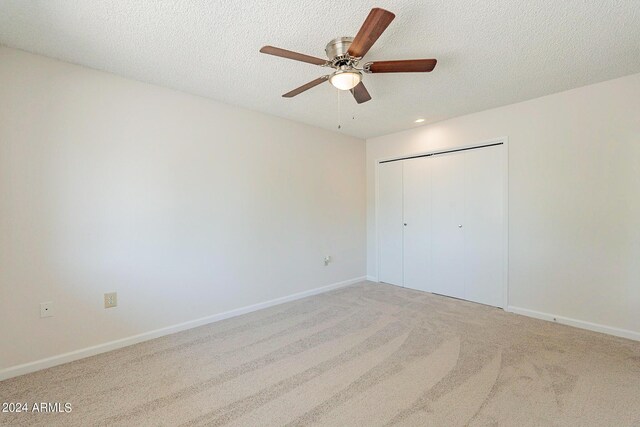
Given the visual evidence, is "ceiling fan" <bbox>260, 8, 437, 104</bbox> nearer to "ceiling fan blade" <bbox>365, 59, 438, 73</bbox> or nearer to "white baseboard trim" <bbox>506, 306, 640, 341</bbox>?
"ceiling fan blade" <bbox>365, 59, 438, 73</bbox>

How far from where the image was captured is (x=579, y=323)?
8.99 ft

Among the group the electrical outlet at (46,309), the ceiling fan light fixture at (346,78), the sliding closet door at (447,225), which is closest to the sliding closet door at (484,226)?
the sliding closet door at (447,225)

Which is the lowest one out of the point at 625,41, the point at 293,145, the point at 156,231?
the point at 156,231

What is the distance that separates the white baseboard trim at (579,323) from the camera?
250cm

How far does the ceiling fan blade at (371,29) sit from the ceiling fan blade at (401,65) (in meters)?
0.14

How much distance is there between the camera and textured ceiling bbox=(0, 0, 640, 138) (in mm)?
1640

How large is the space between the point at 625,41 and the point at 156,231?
151 inches

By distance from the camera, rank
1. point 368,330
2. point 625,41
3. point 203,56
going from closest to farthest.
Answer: point 625,41
point 203,56
point 368,330

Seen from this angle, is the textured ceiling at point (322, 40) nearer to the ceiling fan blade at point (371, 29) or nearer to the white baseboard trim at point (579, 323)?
the ceiling fan blade at point (371, 29)

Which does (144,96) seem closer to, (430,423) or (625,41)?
(430,423)

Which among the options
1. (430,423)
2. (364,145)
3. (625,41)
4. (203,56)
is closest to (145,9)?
(203,56)

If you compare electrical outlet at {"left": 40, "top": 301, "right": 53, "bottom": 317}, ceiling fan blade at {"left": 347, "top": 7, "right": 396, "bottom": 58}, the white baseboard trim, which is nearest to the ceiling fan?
ceiling fan blade at {"left": 347, "top": 7, "right": 396, "bottom": 58}

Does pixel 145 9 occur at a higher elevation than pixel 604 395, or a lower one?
higher

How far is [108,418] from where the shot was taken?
5.20ft
